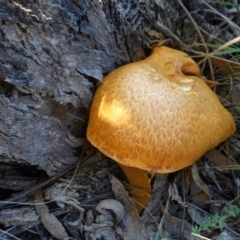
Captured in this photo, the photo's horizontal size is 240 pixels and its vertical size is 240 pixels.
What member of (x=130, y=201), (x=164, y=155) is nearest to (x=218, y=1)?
(x=164, y=155)

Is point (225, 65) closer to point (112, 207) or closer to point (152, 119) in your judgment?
point (152, 119)

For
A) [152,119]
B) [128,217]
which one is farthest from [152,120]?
[128,217]

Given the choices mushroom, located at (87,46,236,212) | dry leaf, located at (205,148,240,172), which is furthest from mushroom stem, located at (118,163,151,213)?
dry leaf, located at (205,148,240,172)

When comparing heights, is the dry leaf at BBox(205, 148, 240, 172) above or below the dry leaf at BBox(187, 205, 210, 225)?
above

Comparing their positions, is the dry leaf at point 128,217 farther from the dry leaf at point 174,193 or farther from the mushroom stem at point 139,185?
the dry leaf at point 174,193

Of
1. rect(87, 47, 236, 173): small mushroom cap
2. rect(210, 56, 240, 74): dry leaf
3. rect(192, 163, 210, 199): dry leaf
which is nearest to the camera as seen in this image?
rect(87, 47, 236, 173): small mushroom cap

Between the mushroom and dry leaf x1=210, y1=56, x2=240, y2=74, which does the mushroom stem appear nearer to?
the mushroom

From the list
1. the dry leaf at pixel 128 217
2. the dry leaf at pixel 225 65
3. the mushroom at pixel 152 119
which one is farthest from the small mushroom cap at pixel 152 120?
the dry leaf at pixel 225 65
